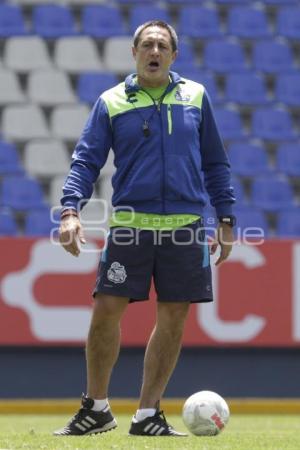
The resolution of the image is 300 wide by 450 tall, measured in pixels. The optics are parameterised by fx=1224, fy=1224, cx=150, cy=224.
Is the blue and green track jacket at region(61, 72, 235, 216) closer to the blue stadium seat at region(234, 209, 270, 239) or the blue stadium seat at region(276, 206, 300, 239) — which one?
the blue stadium seat at region(234, 209, 270, 239)

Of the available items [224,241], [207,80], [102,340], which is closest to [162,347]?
[102,340]

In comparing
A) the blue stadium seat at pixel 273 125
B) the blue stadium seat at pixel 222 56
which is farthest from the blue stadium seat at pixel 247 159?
the blue stadium seat at pixel 222 56

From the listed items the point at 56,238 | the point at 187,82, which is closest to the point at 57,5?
the point at 56,238

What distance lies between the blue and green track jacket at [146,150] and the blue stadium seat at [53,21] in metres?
9.36

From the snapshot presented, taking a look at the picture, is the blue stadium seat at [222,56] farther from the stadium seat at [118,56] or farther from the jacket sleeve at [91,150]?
the jacket sleeve at [91,150]

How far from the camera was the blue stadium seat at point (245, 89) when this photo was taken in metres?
14.8

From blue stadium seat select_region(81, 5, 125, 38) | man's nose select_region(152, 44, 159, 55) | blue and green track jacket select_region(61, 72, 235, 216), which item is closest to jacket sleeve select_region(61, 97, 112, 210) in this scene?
blue and green track jacket select_region(61, 72, 235, 216)

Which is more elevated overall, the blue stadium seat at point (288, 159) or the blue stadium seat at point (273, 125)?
the blue stadium seat at point (273, 125)

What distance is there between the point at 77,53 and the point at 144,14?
1028mm

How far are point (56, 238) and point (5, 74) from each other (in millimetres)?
4012

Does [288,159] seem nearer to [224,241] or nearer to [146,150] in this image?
[224,241]

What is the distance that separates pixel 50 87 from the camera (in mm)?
14844

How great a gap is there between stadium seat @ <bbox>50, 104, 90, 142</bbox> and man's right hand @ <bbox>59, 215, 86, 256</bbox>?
28.8 feet

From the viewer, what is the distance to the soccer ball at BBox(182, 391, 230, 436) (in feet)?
20.0
